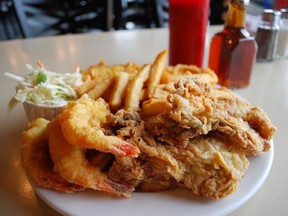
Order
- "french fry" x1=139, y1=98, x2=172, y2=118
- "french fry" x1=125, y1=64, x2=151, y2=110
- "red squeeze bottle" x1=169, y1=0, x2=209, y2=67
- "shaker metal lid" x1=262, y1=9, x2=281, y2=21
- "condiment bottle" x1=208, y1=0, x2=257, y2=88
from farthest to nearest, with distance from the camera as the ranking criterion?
1. "shaker metal lid" x1=262, y1=9, x2=281, y2=21
2. "red squeeze bottle" x1=169, y1=0, x2=209, y2=67
3. "condiment bottle" x1=208, y1=0, x2=257, y2=88
4. "french fry" x1=125, y1=64, x2=151, y2=110
5. "french fry" x1=139, y1=98, x2=172, y2=118

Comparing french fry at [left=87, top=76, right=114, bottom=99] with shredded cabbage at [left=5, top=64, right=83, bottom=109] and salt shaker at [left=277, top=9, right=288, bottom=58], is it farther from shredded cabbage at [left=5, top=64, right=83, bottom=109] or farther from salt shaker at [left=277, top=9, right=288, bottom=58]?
salt shaker at [left=277, top=9, right=288, bottom=58]

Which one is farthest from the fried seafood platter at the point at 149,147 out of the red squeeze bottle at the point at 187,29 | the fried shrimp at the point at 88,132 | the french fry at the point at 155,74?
the red squeeze bottle at the point at 187,29

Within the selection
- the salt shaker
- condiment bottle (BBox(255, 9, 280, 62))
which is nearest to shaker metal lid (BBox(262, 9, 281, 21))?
condiment bottle (BBox(255, 9, 280, 62))

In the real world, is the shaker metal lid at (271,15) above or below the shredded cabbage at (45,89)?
above

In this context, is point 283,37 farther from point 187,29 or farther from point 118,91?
point 118,91

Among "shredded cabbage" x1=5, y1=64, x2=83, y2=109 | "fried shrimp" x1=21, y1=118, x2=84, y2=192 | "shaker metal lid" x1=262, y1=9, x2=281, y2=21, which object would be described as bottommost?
"fried shrimp" x1=21, y1=118, x2=84, y2=192

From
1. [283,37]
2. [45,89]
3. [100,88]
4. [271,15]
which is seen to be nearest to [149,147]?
[100,88]

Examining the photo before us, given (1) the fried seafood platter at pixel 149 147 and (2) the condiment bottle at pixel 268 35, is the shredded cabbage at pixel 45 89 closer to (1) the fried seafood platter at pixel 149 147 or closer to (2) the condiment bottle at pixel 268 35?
(1) the fried seafood platter at pixel 149 147
